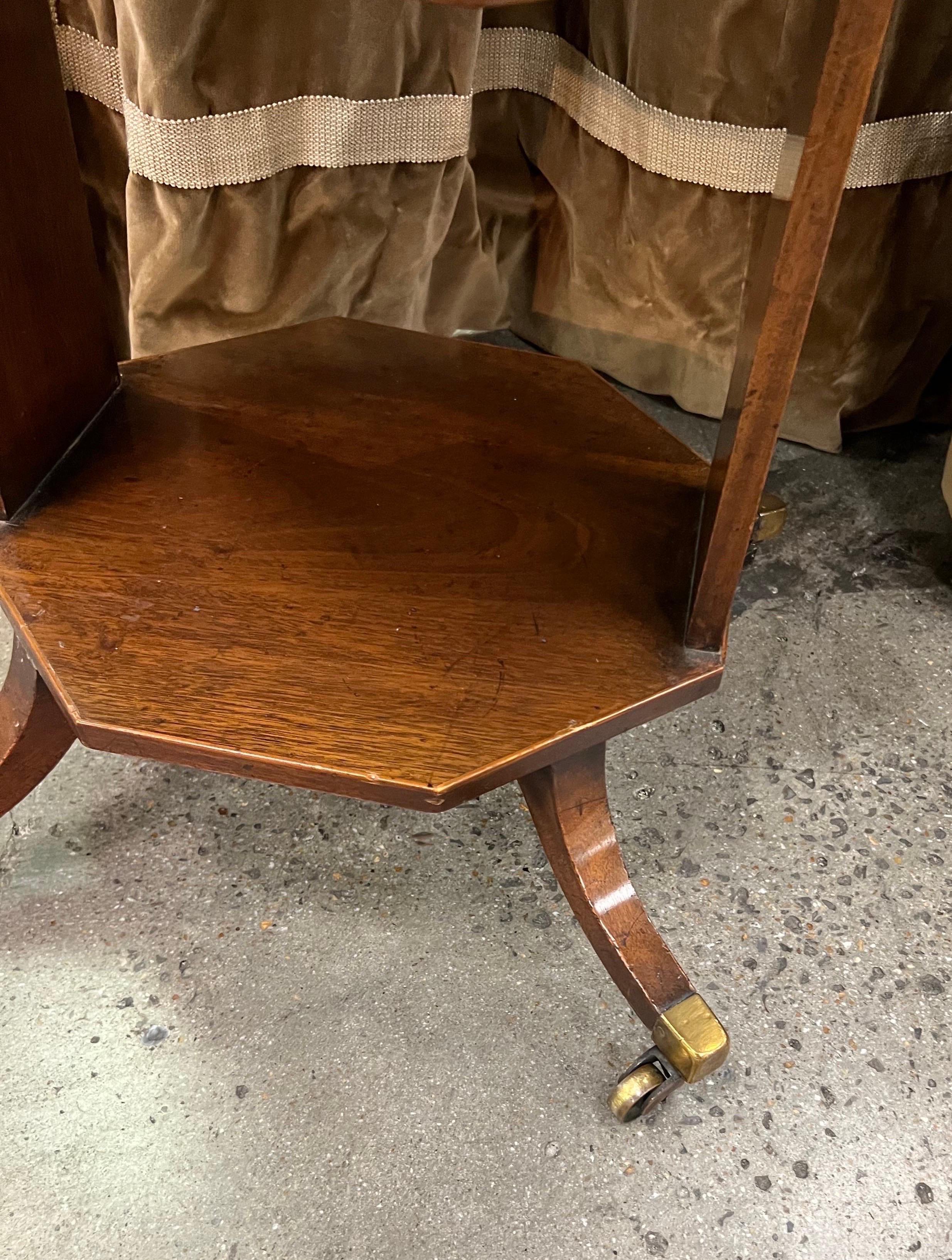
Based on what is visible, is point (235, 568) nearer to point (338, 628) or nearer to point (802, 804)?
point (338, 628)

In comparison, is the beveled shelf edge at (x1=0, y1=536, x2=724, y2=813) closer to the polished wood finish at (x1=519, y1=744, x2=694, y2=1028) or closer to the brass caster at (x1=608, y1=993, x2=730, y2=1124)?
the polished wood finish at (x1=519, y1=744, x2=694, y2=1028)

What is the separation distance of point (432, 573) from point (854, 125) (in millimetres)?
423

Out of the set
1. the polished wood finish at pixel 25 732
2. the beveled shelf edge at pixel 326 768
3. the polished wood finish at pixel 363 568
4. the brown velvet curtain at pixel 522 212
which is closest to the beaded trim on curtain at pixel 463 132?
the brown velvet curtain at pixel 522 212

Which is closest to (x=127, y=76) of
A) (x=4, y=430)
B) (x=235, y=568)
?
(x=4, y=430)

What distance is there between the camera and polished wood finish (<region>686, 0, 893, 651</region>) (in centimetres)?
50

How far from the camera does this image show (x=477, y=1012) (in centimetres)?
95

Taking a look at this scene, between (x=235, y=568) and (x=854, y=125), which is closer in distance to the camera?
(x=854, y=125)

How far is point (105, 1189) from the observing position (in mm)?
830

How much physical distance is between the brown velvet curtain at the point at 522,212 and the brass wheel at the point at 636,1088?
0.96 m

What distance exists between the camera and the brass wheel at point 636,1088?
2.76 feet

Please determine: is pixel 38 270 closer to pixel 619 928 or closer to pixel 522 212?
pixel 619 928

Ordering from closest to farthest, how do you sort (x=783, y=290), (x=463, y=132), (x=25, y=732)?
(x=783, y=290), (x=25, y=732), (x=463, y=132)

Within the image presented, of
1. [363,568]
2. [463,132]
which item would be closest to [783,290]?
[363,568]

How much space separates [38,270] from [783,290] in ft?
1.93
